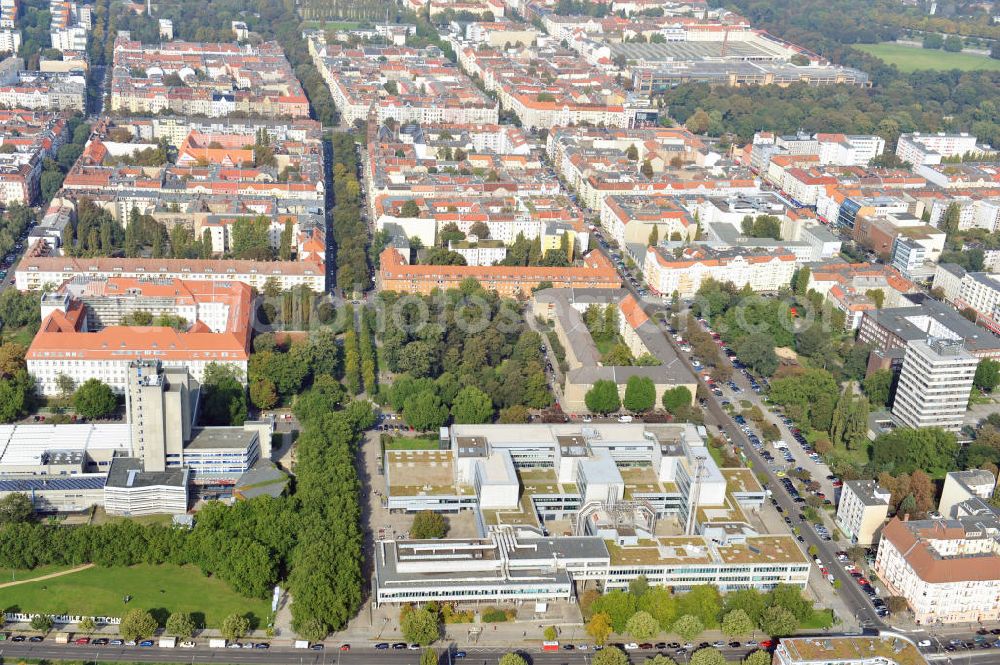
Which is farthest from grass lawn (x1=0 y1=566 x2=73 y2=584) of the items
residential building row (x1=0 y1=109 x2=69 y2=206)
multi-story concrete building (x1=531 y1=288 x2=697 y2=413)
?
residential building row (x1=0 y1=109 x2=69 y2=206)

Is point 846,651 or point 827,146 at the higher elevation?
point 827,146

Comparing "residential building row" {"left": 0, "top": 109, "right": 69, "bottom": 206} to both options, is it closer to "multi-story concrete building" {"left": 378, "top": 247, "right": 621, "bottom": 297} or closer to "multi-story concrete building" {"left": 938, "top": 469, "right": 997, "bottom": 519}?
"multi-story concrete building" {"left": 378, "top": 247, "right": 621, "bottom": 297}

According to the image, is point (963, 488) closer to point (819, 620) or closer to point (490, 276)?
point (819, 620)

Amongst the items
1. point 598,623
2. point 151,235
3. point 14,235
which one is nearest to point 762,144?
point 151,235

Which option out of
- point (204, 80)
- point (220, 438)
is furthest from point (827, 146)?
point (220, 438)

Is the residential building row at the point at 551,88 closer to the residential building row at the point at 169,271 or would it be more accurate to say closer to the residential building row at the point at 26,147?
the residential building row at the point at 26,147

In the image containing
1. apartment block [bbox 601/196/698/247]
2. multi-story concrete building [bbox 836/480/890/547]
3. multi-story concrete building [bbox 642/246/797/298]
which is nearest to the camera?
multi-story concrete building [bbox 836/480/890/547]
